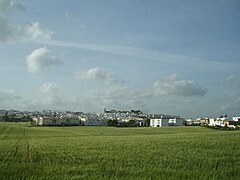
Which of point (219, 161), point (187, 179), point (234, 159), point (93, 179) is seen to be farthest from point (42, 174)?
point (234, 159)

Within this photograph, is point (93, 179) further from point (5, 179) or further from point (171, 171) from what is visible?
point (171, 171)

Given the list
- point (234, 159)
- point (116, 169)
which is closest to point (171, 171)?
point (116, 169)

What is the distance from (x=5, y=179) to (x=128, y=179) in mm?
4338

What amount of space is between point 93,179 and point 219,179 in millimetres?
4506

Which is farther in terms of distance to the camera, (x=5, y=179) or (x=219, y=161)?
(x=219, y=161)

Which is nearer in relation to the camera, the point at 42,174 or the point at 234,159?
the point at 42,174

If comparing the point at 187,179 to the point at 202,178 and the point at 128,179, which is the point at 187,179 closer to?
the point at 202,178

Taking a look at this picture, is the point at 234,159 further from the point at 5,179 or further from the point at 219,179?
the point at 5,179

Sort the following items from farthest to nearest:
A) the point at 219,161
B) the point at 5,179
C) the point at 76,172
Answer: the point at 219,161 < the point at 76,172 < the point at 5,179

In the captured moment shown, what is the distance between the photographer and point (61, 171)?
615 inches

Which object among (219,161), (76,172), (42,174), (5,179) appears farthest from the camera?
(219,161)

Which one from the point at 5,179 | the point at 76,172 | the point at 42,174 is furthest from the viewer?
the point at 76,172

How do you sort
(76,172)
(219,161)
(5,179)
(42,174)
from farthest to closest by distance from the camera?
(219,161) → (76,172) → (42,174) → (5,179)

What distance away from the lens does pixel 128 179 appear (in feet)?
42.9
